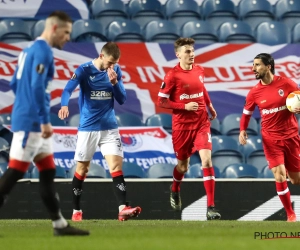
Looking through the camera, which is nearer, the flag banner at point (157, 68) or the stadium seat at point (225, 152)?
the stadium seat at point (225, 152)

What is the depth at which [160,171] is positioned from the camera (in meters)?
11.7

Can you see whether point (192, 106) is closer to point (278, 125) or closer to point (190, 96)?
point (190, 96)

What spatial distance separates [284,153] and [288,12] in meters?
6.18

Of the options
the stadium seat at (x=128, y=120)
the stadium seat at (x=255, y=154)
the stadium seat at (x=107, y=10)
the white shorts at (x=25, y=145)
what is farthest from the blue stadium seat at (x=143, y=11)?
the white shorts at (x=25, y=145)

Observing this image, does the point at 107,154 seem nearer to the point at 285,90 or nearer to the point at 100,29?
the point at 285,90

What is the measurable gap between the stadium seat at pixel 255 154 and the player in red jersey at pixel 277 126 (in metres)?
3.07

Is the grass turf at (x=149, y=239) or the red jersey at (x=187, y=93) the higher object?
the red jersey at (x=187, y=93)

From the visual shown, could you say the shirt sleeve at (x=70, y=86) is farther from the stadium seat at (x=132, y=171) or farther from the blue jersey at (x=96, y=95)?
the stadium seat at (x=132, y=171)

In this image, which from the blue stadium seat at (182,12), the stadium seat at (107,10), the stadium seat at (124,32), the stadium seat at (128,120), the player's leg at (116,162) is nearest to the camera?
the player's leg at (116,162)

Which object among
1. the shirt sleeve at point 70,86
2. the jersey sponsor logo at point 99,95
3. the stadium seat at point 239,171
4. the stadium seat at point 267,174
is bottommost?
the stadium seat at point 267,174

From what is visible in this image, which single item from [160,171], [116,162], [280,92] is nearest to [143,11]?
[160,171]

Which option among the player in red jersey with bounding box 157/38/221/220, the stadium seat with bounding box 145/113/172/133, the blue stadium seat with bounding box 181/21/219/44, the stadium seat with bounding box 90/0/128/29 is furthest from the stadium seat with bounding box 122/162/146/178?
the stadium seat with bounding box 90/0/128/29

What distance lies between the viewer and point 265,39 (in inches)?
561

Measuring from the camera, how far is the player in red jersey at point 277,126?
9.32m
